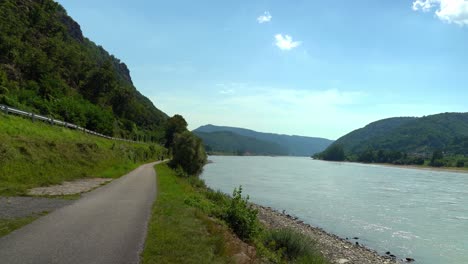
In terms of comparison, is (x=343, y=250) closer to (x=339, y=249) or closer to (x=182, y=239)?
(x=339, y=249)

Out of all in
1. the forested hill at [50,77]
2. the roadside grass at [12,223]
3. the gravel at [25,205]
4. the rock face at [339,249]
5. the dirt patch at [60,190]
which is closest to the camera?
the roadside grass at [12,223]

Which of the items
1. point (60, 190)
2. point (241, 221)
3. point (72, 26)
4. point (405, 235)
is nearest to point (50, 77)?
point (60, 190)

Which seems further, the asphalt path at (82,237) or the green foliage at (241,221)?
the green foliage at (241,221)

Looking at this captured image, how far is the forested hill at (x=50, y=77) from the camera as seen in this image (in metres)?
50.6

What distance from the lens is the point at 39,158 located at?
2302 centimetres

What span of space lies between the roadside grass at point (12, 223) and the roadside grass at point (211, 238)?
12.2 ft

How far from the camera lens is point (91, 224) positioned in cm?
1195

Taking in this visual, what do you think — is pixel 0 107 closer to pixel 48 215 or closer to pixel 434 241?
pixel 48 215

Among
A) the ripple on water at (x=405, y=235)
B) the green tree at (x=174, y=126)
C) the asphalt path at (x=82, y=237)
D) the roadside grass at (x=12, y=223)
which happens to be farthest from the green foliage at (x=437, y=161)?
the roadside grass at (x=12, y=223)

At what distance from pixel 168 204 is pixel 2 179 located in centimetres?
878

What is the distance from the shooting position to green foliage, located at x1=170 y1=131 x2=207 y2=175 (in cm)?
5681

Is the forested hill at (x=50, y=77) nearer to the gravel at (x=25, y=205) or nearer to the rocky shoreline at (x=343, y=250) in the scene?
the gravel at (x=25, y=205)

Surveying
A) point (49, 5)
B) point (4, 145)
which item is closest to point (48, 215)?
point (4, 145)

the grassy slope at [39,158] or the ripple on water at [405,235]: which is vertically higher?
the grassy slope at [39,158]
